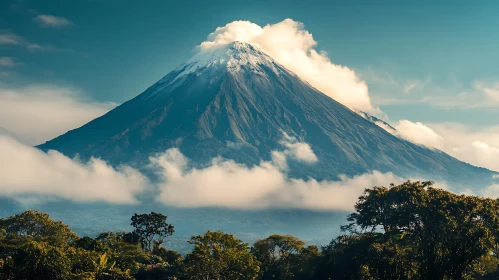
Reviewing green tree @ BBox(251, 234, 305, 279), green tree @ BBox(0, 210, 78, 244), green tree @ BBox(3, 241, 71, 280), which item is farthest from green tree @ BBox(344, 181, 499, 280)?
green tree @ BBox(0, 210, 78, 244)

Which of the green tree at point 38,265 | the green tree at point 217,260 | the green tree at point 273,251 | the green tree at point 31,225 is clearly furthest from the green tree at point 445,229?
the green tree at point 31,225

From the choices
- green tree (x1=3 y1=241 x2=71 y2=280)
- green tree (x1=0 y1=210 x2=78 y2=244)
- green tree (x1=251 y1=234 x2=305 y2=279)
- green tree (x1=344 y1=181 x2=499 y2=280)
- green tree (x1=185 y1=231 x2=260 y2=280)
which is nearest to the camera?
green tree (x1=344 y1=181 x2=499 y2=280)

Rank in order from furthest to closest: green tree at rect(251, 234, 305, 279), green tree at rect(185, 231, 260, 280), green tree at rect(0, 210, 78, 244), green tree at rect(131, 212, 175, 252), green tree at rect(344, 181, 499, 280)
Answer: green tree at rect(131, 212, 175, 252), green tree at rect(0, 210, 78, 244), green tree at rect(251, 234, 305, 279), green tree at rect(185, 231, 260, 280), green tree at rect(344, 181, 499, 280)

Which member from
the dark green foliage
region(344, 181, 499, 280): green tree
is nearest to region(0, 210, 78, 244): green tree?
the dark green foliage

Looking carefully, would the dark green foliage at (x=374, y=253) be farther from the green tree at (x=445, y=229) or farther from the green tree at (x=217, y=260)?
the green tree at (x=217, y=260)

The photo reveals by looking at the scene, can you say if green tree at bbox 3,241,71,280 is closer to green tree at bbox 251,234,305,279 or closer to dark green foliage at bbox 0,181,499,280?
dark green foliage at bbox 0,181,499,280

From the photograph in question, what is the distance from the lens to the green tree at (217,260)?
171ft

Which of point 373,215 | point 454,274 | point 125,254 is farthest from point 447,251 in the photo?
point 125,254

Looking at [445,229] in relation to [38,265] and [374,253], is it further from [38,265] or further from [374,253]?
[38,265]

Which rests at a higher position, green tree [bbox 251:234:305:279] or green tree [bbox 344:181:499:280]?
green tree [bbox 344:181:499:280]

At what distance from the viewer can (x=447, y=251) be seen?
4362 cm

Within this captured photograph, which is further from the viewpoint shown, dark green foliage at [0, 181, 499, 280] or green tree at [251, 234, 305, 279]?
green tree at [251, 234, 305, 279]

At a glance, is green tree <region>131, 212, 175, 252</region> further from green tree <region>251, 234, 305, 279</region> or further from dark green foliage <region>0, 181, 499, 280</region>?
dark green foliage <region>0, 181, 499, 280</region>

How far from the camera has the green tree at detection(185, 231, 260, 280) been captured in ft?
171
